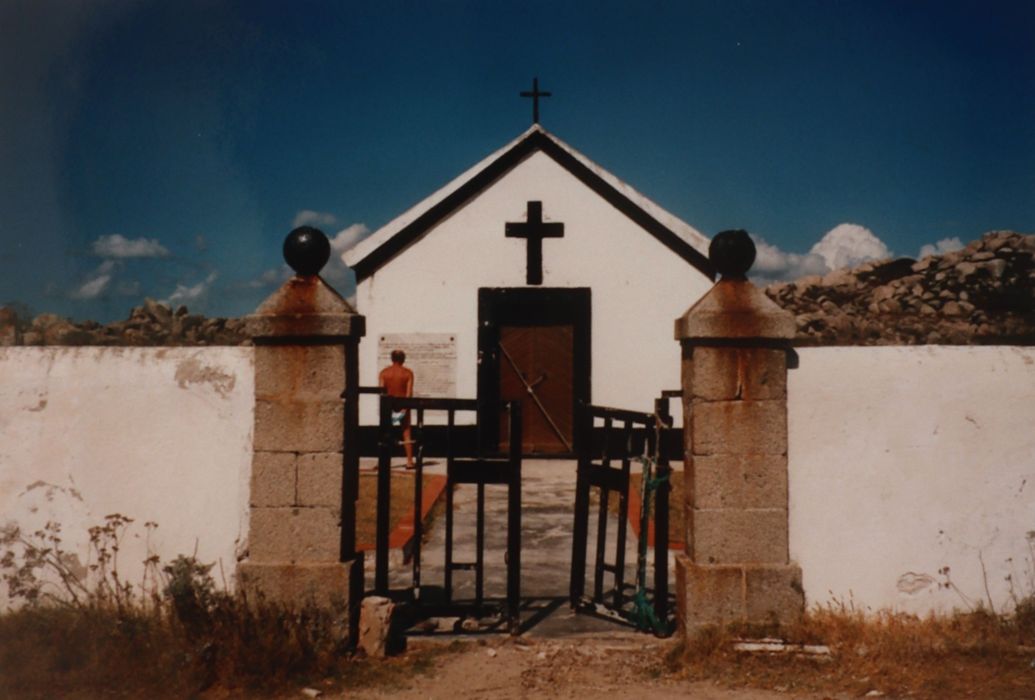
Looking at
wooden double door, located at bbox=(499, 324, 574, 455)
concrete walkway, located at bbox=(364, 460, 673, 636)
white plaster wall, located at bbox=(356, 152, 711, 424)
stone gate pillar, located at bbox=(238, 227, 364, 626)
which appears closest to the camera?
stone gate pillar, located at bbox=(238, 227, 364, 626)

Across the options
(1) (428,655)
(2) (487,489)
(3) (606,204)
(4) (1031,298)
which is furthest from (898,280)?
(1) (428,655)

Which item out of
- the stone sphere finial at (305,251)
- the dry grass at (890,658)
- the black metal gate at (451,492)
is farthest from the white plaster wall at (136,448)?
the dry grass at (890,658)

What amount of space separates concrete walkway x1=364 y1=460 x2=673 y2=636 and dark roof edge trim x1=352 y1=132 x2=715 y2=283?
4191 mm

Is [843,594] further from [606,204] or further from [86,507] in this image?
[606,204]

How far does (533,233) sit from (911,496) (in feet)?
26.9

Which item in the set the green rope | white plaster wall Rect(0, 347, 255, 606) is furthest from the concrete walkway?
white plaster wall Rect(0, 347, 255, 606)

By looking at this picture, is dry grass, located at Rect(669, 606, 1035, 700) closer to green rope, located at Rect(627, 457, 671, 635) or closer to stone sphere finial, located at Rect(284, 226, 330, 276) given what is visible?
green rope, located at Rect(627, 457, 671, 635)

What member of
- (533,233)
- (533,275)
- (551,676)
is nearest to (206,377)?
(551,676)

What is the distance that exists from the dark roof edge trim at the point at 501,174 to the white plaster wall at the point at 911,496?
7427 millimetres

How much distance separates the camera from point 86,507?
4734mm

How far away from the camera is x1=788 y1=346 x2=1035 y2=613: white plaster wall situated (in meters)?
4.64

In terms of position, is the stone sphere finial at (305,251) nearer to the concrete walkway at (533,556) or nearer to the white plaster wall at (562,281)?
the concrete walkway at (533,556)

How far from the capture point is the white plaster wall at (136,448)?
185 inches

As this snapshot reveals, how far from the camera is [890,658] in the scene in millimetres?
4363
